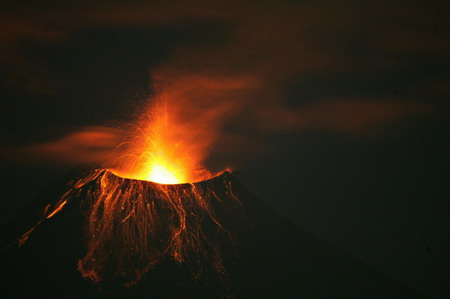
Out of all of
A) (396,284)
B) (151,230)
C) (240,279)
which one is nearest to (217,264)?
(240,279)

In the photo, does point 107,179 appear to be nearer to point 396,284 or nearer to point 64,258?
point 64,258

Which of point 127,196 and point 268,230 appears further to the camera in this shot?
point 268,230

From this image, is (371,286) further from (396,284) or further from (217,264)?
(217,264)

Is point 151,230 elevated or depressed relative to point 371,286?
elevated

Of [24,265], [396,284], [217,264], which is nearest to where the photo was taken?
[24,265]

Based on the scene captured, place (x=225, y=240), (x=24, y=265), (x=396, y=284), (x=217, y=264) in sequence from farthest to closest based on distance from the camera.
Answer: (x=396, y=284) → (x=225, y=240) → (x=217, y=264) → (x=24, y=265)

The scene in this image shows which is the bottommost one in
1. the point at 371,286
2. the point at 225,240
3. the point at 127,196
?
the point at 371,286
